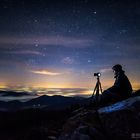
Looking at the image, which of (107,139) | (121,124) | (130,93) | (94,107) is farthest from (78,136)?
(130,93)

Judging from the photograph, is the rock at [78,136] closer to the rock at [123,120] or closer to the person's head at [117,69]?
the rock at [123,120]

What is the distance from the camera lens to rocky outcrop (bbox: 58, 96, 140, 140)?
9.95m

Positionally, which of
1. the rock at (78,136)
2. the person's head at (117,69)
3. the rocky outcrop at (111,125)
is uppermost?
the person's head at (117,69)

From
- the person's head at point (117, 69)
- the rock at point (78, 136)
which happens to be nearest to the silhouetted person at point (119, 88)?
the person's head at point (117, 69)

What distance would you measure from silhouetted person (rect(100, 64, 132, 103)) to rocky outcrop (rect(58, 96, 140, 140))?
167 cm

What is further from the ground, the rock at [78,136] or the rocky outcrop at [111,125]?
the rocky outcrop at [111,125]

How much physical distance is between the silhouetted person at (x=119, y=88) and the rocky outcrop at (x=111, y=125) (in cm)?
167

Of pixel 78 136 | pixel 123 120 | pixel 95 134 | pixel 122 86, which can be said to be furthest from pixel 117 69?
pixel 78 136

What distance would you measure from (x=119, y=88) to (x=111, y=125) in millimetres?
2757

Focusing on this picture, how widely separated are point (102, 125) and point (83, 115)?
136 centimetres

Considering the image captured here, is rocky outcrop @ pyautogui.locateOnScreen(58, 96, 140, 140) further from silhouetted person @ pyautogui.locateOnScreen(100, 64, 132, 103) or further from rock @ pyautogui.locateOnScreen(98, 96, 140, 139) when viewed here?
silhouetted person @ pyautogui.locateOnScreen(100, 64, 132, 103)

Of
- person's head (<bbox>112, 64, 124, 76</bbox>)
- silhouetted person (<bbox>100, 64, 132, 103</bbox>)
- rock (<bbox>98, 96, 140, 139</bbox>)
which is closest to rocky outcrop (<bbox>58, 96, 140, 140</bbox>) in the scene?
rock (<bbox>98, 96, 140, 139</bbox>)

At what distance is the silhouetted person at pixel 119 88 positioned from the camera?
12609 mm

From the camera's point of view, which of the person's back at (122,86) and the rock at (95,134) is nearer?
the rock at (95,134)
